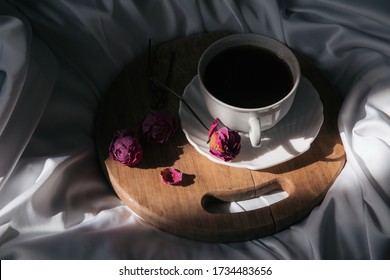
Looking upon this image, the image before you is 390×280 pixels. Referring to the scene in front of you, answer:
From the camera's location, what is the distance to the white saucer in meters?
0.73

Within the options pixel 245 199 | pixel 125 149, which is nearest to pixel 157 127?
pixel 125 149

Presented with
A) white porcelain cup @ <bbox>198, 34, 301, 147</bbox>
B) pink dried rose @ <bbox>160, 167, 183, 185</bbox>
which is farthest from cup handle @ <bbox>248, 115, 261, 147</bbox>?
pink dried rose @ <bbox>160, 167, 183, 185</bbox>

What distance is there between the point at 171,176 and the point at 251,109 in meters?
0.14

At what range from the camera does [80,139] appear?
30.6 inches

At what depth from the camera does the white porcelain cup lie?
2.24ft

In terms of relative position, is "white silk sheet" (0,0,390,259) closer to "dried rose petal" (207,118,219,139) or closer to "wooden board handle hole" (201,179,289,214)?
"wooden board handle hole" (201,179,289,214)

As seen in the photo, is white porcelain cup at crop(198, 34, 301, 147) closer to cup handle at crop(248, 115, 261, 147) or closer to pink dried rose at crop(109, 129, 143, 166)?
cup handle at crop(248, 115, 261, 147)

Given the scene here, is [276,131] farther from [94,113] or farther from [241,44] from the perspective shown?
[94,113]

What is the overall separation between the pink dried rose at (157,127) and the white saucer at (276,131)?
0.07ft

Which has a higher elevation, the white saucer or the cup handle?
the cup handle

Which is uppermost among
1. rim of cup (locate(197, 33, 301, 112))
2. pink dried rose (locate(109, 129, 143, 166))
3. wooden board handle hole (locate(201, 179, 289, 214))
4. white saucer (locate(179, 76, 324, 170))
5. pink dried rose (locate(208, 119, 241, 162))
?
rim of cup (locate(197, 33, 301, 112))

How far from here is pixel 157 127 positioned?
724mm

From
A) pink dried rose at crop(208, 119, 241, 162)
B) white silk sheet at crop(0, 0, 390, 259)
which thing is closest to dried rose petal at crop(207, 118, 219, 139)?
pink dried rose at crop(208, 119, 241, 162)

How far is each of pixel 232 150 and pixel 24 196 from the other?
0.27 meters
